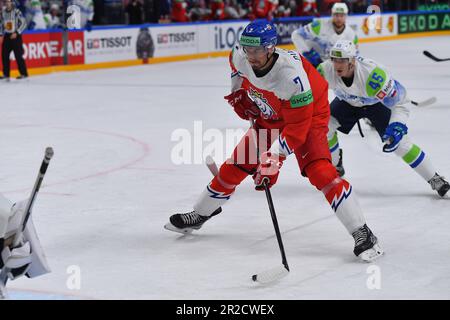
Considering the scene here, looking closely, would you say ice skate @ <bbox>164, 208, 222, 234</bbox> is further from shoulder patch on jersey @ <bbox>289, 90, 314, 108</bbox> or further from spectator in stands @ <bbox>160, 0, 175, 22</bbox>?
spectator in stands @ <bbox>160, 0, 175, 22</bbox>

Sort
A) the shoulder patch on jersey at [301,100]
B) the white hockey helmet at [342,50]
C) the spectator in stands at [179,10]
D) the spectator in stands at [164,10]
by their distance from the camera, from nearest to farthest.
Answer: the shoulder patch on jersey at [301,100] → the white hockey helmet at [342,50] → the spectator in stands at [164,10] → the spectator in stands at [179,10]

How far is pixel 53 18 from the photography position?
53.7 ft

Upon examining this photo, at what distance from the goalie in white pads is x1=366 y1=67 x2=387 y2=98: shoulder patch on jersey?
2.77 metres

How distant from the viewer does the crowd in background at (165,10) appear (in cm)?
1555

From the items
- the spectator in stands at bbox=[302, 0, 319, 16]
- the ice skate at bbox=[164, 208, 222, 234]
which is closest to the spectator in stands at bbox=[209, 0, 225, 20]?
the spectator in stands at bbox=[302, 0, 319, 16]

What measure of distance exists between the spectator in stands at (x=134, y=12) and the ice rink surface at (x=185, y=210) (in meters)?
6.88

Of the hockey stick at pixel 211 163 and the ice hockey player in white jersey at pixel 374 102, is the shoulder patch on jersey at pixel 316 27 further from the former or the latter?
the hockey stick at pixel 211 163

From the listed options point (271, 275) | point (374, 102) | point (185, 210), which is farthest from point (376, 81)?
point (271, 275)

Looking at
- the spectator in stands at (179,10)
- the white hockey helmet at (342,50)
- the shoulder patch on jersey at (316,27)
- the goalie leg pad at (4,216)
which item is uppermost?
the white hockey helmet at (342,50)

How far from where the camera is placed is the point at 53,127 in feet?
29.8

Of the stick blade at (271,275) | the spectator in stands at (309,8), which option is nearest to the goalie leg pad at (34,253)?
the stick blade at (271,275)

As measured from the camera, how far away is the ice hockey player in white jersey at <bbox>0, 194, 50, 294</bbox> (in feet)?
11.4

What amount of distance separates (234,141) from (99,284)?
438 cm

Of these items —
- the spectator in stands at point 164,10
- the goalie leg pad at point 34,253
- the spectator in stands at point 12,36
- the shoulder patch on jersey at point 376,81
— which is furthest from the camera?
the spectator in stands at point 164,10
